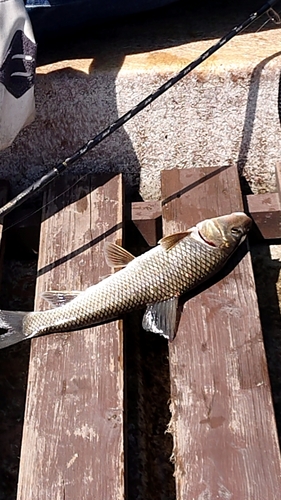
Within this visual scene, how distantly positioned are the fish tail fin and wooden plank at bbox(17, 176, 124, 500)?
11 centimetres

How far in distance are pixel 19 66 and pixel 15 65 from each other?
2 centimetres

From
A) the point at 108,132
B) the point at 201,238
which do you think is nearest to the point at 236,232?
the point at 201,238

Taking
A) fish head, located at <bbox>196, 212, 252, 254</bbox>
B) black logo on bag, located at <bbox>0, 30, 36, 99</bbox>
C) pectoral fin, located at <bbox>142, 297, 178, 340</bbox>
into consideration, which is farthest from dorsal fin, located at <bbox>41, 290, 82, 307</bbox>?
black logo on bag, located at <bbox>0, 30, 36, 99</bbox>

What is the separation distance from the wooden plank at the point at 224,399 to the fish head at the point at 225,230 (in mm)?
134

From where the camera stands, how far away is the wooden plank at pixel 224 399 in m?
2.20

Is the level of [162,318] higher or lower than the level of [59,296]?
lower

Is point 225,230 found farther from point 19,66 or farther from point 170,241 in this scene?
point 19,66

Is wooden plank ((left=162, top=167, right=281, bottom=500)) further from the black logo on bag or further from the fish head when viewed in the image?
the black logo on bag

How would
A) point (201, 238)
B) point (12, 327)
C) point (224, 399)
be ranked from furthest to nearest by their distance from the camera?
point (201, 238) < point (12, 327) < point (224, 399)

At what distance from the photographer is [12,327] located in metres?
2.57

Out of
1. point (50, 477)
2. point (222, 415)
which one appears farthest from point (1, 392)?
point (222, 415)

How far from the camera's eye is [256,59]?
9.48 ft

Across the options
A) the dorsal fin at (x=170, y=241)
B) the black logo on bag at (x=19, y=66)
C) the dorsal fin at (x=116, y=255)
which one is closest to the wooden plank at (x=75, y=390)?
the dorsal fin at (x=116, y=255)

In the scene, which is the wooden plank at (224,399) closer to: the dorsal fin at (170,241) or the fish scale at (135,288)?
the fish scale at (135,288)
